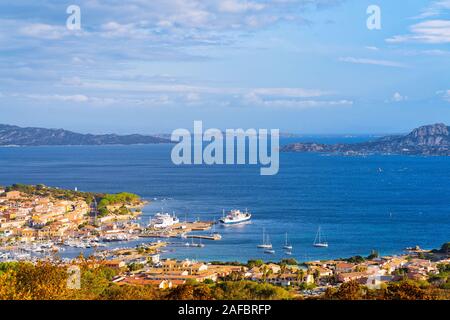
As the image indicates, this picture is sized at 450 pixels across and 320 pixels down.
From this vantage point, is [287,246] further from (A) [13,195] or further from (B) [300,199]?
(A) [13,195]

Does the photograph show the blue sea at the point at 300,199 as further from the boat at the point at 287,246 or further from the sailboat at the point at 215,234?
the sailboat at the point at 215,234

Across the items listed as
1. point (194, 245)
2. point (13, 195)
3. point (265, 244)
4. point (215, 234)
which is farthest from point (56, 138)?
point (265, 244)

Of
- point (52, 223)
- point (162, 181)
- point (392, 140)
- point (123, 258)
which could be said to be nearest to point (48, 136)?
point (392, 140)

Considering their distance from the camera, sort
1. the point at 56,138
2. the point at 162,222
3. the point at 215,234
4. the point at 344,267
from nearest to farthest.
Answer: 1. the point at 344,267
2. the point at 215,234
3. the point at 162,222
4. the point at 56,138

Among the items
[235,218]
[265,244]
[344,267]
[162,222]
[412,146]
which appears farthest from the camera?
[412,146]

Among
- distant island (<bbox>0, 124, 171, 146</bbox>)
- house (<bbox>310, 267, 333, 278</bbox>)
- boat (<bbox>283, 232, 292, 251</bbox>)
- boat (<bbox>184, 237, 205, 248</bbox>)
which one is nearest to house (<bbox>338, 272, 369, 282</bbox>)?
house (<bbox>310, 267, 333, 278</bbox>)

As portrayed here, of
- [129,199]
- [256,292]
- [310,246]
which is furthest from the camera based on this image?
[129,199]

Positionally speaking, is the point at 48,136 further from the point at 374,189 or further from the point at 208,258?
the point at 208,258
